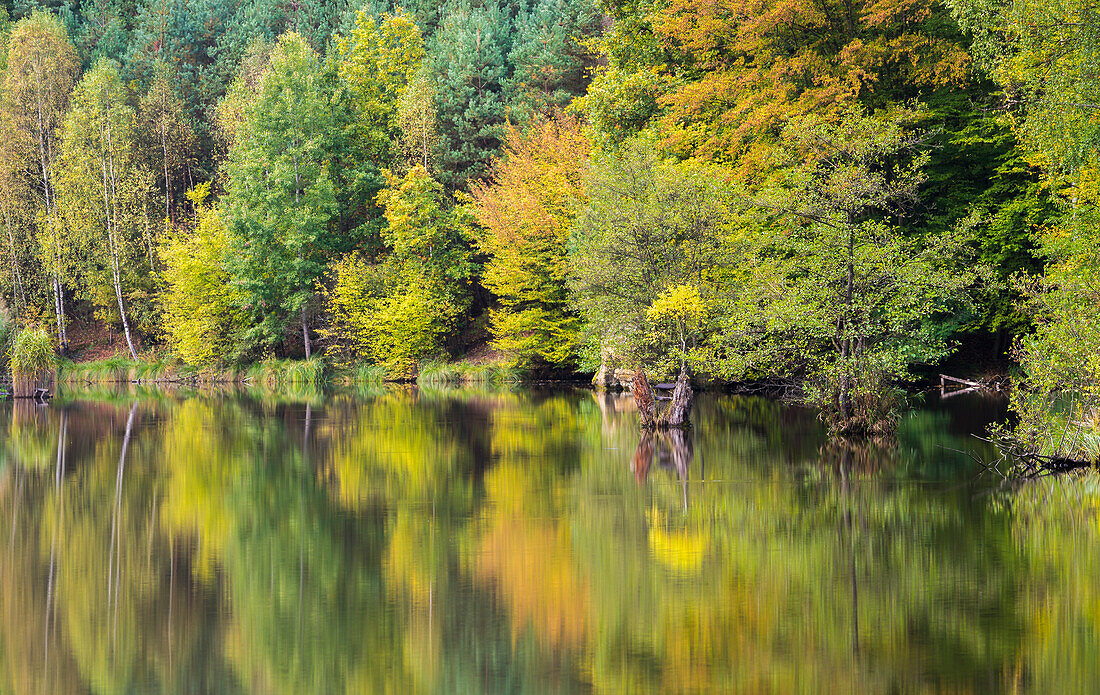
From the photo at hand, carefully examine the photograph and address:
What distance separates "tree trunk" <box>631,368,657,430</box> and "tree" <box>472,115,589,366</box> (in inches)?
625

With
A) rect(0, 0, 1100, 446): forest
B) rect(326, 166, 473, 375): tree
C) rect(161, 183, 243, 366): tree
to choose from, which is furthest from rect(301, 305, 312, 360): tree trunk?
rect(161, 183, 243, 366): tree

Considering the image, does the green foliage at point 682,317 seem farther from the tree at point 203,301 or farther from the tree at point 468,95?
the tree at point 203,301

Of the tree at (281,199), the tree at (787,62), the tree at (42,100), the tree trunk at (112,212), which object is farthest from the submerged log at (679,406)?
the tree at (42,100)

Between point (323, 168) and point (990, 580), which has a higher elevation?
point (323, 168)

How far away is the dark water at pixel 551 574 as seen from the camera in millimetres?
6719

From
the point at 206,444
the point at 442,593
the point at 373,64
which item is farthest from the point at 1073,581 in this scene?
the point at 373,64

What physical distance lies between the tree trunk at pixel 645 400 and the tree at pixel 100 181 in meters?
35.1

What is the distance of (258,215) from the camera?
46000 millimetres

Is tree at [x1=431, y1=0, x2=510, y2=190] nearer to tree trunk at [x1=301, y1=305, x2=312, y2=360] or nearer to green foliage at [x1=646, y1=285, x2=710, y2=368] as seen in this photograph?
tree trunk at [x1=301, y1=305, x2=312, y2=360]

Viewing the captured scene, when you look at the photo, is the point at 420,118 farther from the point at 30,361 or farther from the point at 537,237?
the point at 30,361

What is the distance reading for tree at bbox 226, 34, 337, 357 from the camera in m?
45.9

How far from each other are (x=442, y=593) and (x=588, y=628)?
4.72ft

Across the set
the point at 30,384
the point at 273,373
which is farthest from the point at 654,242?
the point at 273,373

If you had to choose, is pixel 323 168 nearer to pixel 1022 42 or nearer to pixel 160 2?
pixel 160 2
